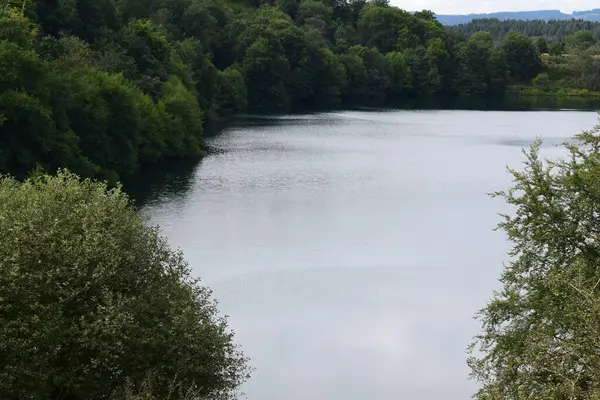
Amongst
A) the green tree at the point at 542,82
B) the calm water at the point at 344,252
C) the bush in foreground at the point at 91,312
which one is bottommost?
the green tree at the point at 542,82

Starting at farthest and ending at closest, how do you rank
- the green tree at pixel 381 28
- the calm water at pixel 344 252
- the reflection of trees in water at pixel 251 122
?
1. the green tree at pixel 381 28
2. the reflection of trees in water at pixel 251 122
3. the calm water at pixel 344 252

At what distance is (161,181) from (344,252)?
19686 millimetres

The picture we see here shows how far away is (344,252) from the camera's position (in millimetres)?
39594

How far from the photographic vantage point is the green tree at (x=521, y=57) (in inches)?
6585

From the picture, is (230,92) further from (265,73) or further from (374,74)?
(374,74)

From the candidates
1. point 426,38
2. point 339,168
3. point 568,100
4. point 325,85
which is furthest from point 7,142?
point 426,38

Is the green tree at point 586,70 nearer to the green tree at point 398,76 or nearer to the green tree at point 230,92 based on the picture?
the green tree at point 398,76

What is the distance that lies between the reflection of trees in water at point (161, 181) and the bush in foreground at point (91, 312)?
2620cm

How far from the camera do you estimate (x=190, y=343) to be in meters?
18.6

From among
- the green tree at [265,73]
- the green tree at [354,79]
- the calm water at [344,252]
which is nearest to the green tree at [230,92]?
the green tree at [265,73]

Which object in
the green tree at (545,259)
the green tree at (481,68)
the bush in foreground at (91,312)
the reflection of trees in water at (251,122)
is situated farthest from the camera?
the green tree at (481,68)

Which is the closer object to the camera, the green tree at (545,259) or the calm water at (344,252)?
the green tree at (545,259)

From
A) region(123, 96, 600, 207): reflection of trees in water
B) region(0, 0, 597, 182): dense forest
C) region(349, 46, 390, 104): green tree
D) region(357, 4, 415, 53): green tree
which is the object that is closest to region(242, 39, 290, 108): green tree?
region(0, 0, 597, 182): dense forest

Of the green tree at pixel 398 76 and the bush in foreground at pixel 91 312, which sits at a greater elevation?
the bush in foreground at pixel 91 312
